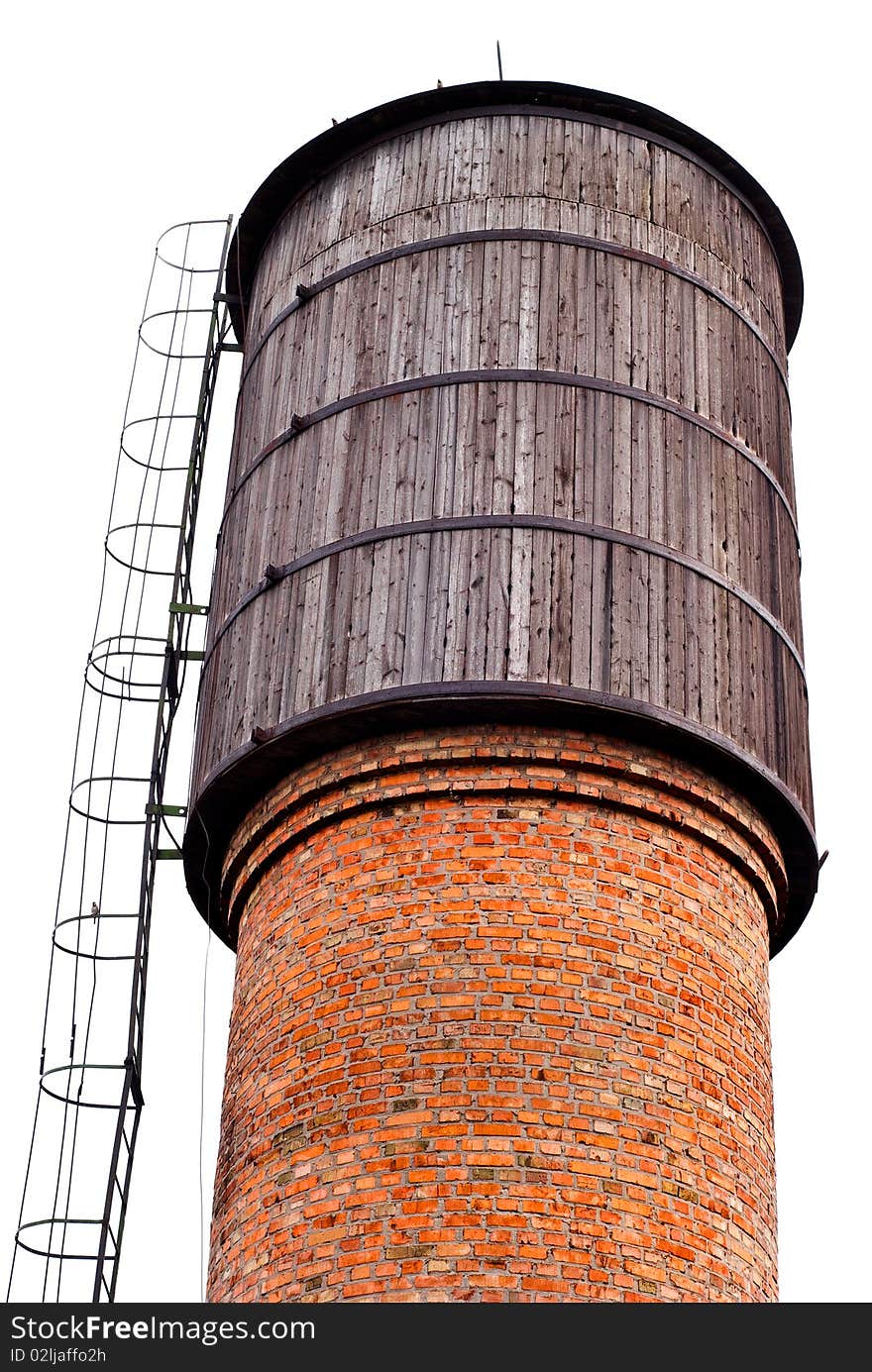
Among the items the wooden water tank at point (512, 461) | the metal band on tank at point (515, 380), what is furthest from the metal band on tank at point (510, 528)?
the metal band on tank at point (515, 380)

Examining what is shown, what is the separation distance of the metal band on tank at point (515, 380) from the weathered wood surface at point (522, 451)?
0.03 m

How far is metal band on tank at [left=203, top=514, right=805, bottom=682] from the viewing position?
11609mm

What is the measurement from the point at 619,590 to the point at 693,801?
1290 millimetres

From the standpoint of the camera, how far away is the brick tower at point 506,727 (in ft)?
33.7

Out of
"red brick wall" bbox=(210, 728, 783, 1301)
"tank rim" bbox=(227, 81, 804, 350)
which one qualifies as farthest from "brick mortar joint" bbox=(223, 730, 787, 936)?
"tank rim" bbox=(227, 81, 804, 350)

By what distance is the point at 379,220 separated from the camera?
519 inches

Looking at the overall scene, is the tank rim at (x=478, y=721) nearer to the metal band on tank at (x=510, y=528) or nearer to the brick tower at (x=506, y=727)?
the brick tower at (x=506, y=727)

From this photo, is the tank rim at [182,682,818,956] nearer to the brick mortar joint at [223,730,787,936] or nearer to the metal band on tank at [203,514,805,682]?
the brick mortar joint at [223,730,787,936]

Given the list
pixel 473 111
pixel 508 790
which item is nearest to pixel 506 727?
pixel 508 790

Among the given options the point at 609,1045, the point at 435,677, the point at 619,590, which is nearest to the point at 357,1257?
the point at 609,1045

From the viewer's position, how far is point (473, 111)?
13391mm
